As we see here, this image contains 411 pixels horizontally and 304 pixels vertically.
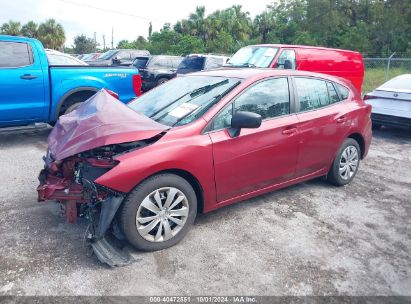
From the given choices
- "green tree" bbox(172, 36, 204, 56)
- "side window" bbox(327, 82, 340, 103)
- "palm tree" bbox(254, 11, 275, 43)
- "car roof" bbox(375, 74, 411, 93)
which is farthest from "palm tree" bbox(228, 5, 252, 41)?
"side window" bbox(327, 82, 340, 103)

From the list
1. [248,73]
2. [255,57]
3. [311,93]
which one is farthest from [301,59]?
[248,73]

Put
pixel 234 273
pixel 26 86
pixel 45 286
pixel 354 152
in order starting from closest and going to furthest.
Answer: pixel 45 286 < pixel 234 273 < pixel 354 152 < pixel 26 86

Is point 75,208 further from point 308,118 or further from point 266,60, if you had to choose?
point 266,60

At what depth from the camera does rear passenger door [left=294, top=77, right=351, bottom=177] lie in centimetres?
427

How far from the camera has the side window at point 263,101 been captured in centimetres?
362

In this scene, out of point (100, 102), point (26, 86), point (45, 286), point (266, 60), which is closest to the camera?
point (45, 286)

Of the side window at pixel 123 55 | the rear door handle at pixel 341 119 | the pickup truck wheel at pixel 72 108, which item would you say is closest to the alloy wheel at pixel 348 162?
the rear door handle at pixel 341 119

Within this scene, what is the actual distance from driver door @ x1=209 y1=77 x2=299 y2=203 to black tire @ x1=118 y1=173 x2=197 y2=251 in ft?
1.22

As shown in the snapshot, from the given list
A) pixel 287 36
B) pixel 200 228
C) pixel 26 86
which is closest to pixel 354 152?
pixel 200 228

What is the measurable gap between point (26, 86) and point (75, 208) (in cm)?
399

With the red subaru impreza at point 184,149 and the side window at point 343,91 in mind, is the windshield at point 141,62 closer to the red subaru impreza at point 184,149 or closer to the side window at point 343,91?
the red subaru impreza at point 184,149

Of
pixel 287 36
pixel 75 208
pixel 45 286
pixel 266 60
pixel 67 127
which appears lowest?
pixel 45 286

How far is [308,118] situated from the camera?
168 inches

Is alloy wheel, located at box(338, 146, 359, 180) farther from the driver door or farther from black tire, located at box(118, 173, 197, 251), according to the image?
→ black tire, located at box(118, 173, 197, 251)
